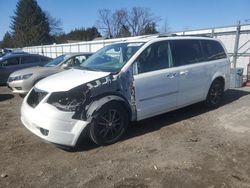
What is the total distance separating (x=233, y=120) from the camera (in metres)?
6.11

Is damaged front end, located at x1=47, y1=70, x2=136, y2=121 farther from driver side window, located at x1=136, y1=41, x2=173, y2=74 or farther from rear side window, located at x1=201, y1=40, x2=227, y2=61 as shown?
rear side window, located at x1=201, y1=40, x2=227, y2=61

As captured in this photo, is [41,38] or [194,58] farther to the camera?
[41,38]

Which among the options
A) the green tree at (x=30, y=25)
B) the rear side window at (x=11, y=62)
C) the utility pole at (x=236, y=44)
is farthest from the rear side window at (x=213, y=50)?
the green tree at (x=30, y=25)

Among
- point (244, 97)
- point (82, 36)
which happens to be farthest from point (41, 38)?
point (244, 97)

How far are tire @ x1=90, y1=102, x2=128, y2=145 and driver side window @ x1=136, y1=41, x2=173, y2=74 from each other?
85cm

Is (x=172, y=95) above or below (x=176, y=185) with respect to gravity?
above

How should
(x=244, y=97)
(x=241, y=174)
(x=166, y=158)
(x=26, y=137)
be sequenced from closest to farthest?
(x=241, y=174) < (x=166, y=158) < (x=26, y=137) < (x=244, y=97)

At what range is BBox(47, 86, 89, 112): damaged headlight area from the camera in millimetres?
4293

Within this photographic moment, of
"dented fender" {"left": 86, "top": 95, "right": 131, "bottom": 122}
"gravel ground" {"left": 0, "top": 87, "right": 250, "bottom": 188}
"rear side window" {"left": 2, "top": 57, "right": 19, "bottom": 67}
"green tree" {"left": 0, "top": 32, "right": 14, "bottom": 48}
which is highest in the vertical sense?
"green tree" {"left": 0, "top": 32, "right": 14, "bottom": 48}

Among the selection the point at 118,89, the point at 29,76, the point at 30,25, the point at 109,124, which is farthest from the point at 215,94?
the point at 30,25

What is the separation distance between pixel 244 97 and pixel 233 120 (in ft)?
8.87

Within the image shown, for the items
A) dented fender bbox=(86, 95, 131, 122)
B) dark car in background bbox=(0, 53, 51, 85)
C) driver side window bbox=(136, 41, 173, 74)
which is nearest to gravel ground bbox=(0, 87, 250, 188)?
dented fender bbox=(86, 95, 131, 122)

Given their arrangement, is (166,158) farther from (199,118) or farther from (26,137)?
(26,137)

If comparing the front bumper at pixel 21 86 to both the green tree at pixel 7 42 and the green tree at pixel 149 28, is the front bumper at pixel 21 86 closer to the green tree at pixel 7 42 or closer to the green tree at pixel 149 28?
the green tree at pixel 149 28
